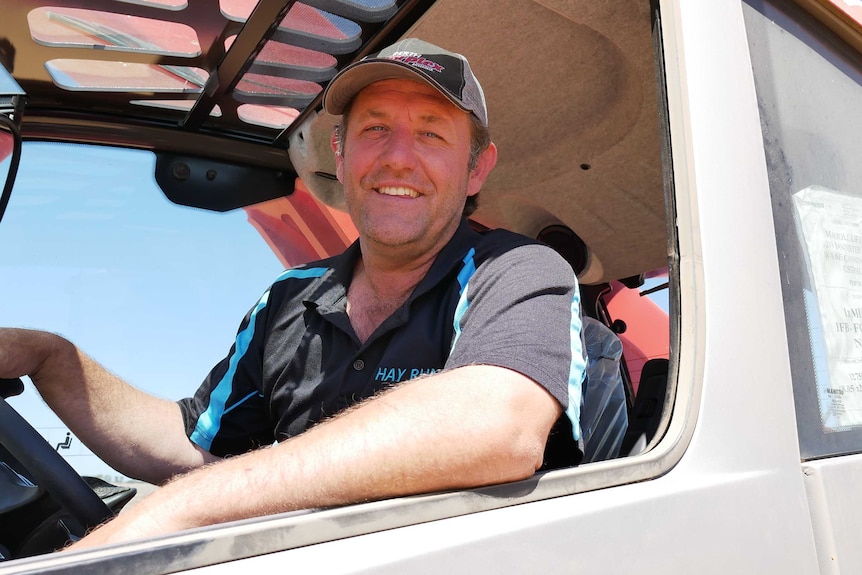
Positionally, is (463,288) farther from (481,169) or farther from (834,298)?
(834,298)

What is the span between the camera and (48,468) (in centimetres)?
124

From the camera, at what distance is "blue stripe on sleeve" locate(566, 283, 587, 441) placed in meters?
1.03

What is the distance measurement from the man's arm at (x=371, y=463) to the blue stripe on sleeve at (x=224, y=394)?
0.84 meters

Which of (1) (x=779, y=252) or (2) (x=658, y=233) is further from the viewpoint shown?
(2) (x=658, y=233)

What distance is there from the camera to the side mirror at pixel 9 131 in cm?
164

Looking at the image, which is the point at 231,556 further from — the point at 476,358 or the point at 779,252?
the point at 779,252

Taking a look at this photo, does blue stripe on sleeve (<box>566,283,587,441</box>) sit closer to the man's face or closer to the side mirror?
the man's face

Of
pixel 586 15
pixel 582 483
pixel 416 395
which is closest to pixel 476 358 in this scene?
pixel 416 395

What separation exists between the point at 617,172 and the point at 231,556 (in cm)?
162

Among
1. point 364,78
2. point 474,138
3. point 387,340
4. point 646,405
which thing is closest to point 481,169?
point 474,138

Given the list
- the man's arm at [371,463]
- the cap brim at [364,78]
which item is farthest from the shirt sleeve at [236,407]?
the man's arm at [371,463]

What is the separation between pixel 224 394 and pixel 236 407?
4 centimetres

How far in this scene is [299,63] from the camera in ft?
6.00

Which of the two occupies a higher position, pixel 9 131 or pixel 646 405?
pixel 9 131
